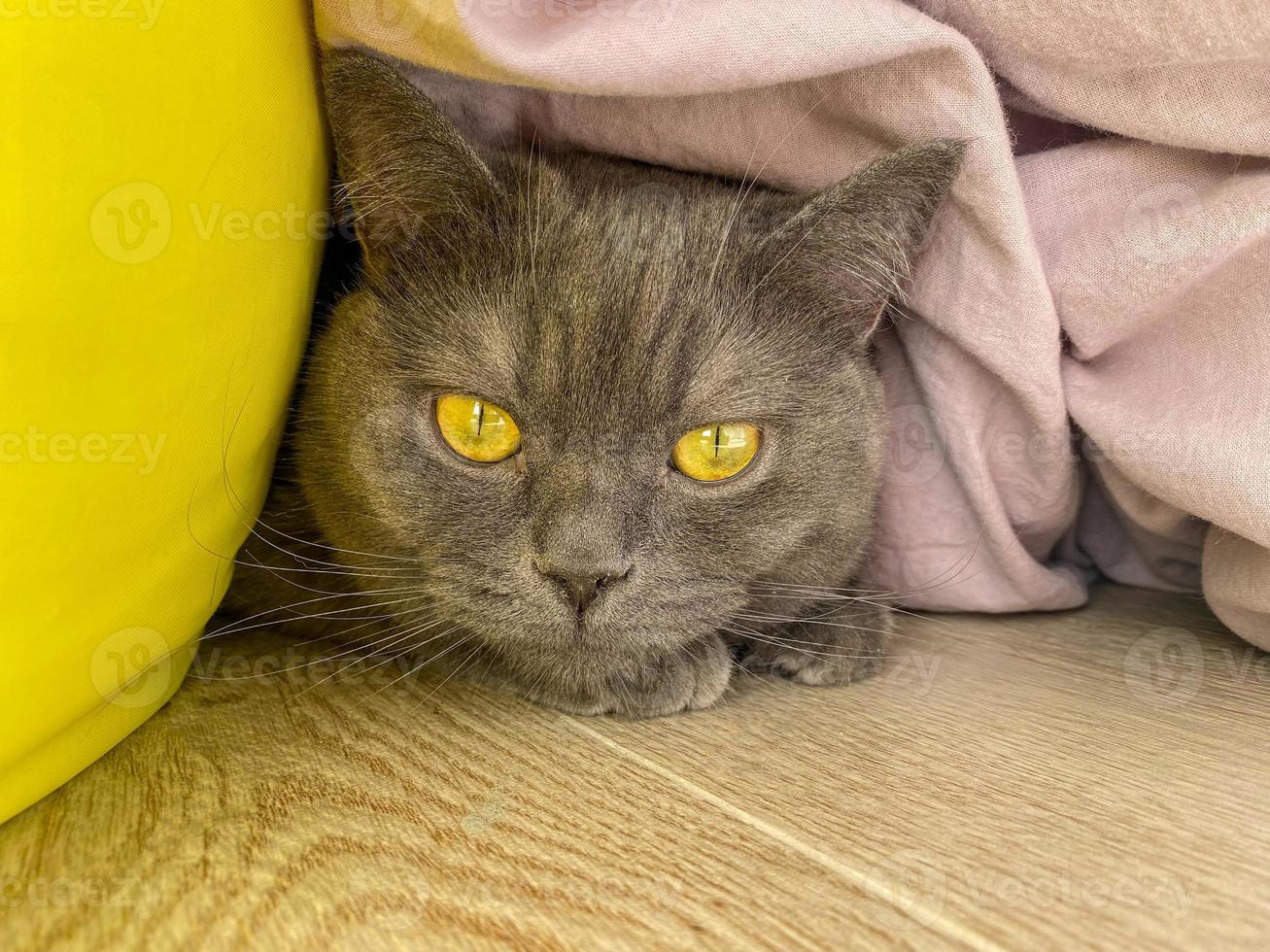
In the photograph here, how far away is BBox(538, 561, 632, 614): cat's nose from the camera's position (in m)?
0.99

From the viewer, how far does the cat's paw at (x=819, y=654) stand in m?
1.19

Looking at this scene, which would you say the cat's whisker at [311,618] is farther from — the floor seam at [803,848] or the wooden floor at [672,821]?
the floor seam at [803,848]

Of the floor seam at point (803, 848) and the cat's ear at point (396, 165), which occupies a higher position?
the cat's ear at point (396, 165)

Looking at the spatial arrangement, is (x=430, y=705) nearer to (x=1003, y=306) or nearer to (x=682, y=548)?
(x=682, y=548)

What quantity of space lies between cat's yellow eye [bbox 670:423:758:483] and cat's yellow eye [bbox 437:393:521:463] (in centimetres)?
18

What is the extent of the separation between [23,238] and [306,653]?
636 millimetres

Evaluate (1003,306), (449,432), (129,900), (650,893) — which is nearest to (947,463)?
(1003,306)

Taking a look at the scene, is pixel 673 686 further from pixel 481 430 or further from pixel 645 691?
pixel 481 430

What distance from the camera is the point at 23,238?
2.44 feet

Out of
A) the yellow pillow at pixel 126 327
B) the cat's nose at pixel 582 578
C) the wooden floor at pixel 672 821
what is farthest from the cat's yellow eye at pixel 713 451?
the yellow pillow at pixel 126 327

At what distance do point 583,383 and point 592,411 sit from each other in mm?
31

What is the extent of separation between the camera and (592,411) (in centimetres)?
104

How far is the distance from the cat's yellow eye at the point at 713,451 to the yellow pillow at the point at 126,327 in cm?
45

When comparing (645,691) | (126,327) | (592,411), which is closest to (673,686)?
(645,691)
